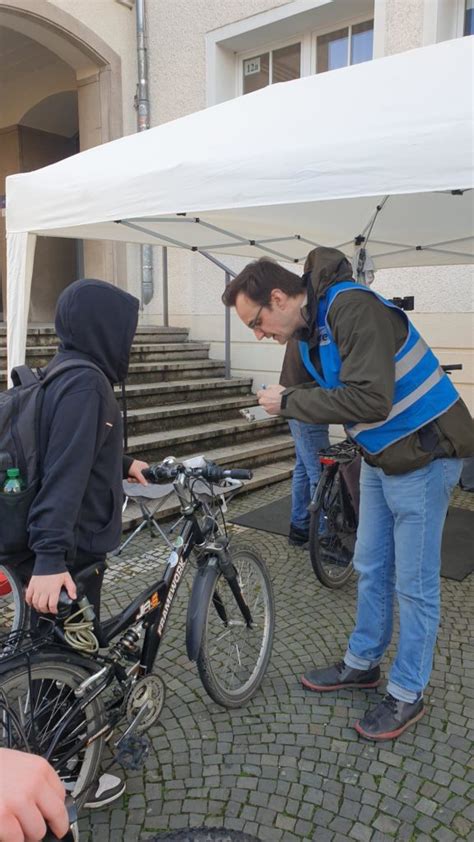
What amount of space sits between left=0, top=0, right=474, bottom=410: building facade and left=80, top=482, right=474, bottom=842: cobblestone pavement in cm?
412

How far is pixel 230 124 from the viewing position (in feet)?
10.5

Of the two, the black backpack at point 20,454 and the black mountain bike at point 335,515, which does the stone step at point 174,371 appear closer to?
the black mountain bike at point 335,515

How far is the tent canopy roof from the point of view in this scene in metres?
2.45

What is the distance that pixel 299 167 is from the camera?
2.73 m

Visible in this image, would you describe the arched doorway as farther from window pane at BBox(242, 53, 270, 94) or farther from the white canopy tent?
the white canopy tent

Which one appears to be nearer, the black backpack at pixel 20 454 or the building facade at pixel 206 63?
the black backpack at pixel 20 454

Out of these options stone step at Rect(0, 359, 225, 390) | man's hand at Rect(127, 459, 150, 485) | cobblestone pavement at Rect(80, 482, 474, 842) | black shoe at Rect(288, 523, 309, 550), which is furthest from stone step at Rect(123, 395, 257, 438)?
man's hand at Rect(127, 459, 150, 485)

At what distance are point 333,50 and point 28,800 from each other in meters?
7.90

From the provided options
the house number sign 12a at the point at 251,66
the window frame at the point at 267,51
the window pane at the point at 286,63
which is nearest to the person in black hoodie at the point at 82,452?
the window frame at the point at 267,51

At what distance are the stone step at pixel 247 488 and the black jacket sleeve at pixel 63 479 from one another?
7.18ft

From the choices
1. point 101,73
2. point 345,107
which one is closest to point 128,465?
point 345,107

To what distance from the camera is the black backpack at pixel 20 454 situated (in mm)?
1698

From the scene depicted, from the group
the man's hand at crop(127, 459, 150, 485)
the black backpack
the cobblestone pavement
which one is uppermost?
the black backpack

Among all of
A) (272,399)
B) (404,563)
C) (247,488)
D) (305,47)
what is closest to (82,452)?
(272,399)
